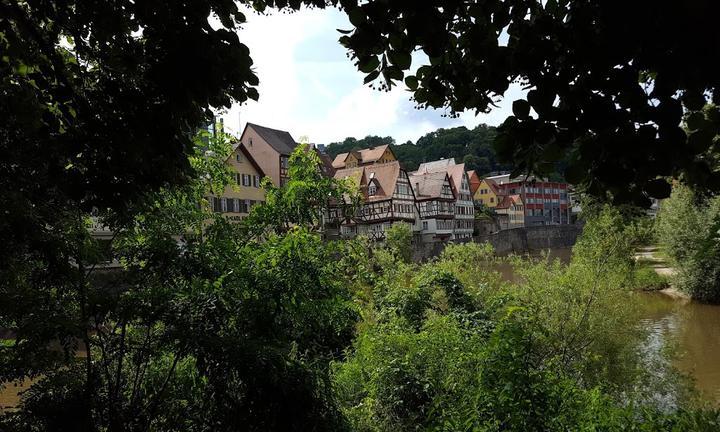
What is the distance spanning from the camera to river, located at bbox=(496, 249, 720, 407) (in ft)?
39.4

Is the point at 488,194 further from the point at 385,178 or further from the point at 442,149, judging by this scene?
the point at 385,178

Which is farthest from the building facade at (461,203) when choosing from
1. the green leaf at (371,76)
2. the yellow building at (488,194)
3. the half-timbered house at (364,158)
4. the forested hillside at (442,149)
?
the green leaf at (371,76)

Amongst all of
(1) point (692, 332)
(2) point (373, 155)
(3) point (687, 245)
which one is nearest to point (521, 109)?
(1) point (692, 332)

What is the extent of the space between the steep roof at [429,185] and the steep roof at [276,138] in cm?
1216

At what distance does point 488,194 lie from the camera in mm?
64812

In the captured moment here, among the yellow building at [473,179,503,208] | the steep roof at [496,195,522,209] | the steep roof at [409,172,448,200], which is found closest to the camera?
the steep roof at [409,172,448,200]

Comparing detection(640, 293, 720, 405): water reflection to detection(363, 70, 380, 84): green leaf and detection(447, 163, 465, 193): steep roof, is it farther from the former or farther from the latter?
detection(447, 163, 465, 193): steep roof

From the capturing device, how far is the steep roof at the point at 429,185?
43969 millimetres

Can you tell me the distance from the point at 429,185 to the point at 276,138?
14.6 meters

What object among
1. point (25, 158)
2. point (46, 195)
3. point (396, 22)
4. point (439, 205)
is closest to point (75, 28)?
point (25, 158)

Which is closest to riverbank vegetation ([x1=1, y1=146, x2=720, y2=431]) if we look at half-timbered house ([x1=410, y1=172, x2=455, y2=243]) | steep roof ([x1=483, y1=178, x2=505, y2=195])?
half-timbered house ([x1=410, y1=172, x2=455, y2=243])

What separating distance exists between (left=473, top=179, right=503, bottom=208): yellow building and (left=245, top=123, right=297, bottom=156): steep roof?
32587mm

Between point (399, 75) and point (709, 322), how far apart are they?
21593 mm

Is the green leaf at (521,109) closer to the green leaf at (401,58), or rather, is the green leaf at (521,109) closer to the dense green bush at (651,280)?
the green leaf at (401,58)
